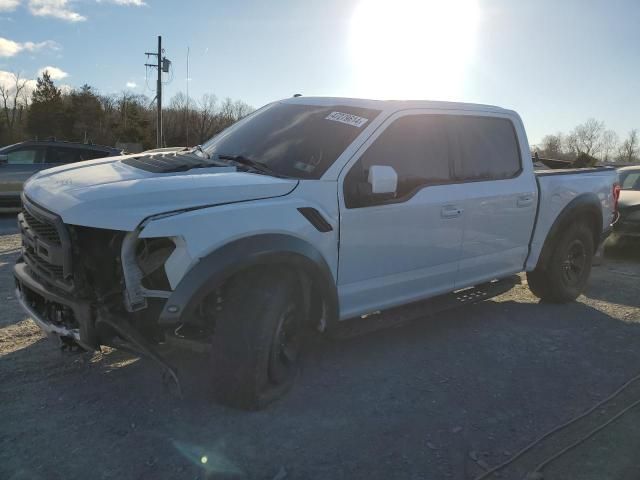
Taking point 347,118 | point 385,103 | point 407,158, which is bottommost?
point 407,158

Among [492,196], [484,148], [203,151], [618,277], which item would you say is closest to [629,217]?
[618,277]

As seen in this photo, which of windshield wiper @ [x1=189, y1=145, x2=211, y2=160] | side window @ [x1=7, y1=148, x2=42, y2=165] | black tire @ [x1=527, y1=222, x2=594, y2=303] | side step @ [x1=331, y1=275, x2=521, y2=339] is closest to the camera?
side step @ [x1=331, y1=275, x2=521, y2=339]

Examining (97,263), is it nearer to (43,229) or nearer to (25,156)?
(43,229)

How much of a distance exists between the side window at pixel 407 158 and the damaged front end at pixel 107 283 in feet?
4.48

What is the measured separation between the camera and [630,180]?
33.7 ft

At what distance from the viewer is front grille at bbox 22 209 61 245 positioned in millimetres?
3141

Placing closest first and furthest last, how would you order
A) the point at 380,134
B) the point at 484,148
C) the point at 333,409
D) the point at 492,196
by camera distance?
the point at 333,409 → the point at 380,134 → the point at 492,196 → the point at 484,148

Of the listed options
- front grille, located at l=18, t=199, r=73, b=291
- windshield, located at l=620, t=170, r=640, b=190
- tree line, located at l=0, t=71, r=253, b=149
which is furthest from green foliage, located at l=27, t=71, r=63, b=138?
front grille, located at l=18, t=199, r=73, b=291

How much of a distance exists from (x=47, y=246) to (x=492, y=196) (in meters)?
3.47

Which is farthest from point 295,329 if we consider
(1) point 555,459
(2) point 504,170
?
(2) point 504,170

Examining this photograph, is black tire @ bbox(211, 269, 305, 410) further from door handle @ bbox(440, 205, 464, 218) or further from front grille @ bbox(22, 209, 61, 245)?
door handle @ bbox(440, 205, 464, 218)

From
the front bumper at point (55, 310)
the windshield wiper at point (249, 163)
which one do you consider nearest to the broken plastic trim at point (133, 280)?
the front bumper at point (55, 310)

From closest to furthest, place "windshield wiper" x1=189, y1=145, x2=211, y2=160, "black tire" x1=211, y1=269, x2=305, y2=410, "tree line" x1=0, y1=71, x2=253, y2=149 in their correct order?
1. "black tire" x1=211, y1=269, x2=305, y2=410
2. "windshield wiper" x1=189, y1=145, x2=211, y2=160
3. "tree line" x1=0, y1=71, x2=253, y2=149

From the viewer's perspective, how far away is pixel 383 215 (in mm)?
3932
